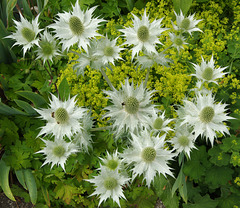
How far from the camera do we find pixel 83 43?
1286mm

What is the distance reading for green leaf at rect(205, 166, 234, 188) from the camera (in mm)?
1773

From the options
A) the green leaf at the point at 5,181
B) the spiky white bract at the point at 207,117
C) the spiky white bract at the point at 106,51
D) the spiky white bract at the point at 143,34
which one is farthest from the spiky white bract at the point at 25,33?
the green leaf at the point at 5,181

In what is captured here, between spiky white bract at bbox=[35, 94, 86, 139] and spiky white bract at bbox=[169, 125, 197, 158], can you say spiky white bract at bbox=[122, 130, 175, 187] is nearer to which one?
spiky white bract at bbox=[169, 125, 197, 158]

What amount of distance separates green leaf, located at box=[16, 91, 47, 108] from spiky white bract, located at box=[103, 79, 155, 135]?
90cm

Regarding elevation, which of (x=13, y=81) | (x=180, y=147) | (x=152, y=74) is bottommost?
(x=180, y=147)

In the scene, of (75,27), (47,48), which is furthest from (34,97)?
(75,27)

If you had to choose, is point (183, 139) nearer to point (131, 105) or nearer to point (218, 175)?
point (131, 105)

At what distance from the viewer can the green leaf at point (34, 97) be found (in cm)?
187

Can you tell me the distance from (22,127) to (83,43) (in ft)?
4.20

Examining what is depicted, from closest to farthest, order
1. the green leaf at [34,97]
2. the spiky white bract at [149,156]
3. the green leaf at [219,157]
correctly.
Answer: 1. the spiky white bract at [149,156]
2. the green leaf at [219,157]
3. the green leaf at [34,97]

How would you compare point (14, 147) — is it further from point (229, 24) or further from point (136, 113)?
point (229, 24)

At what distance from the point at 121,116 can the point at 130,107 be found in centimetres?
8

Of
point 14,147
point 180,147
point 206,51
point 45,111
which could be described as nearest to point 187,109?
point 180,147

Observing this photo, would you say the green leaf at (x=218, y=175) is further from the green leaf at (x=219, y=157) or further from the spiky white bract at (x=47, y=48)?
the spiky white bract at (x=47, y=48)
